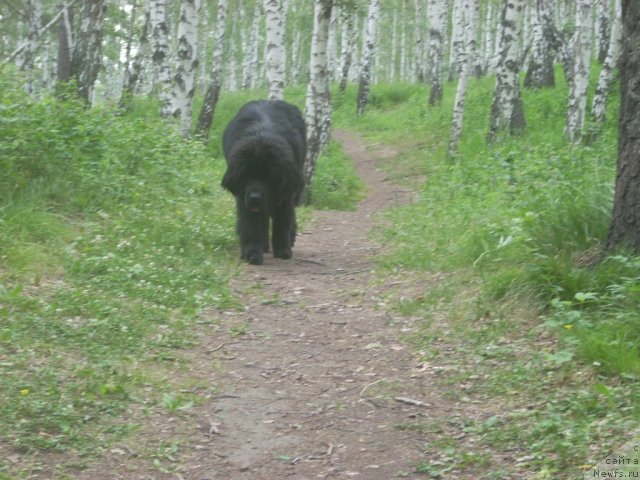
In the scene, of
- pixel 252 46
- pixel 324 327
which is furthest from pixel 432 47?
pixel 324 327

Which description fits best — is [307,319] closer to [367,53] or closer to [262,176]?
[262,176]

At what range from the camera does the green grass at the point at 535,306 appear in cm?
418

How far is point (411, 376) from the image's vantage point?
5465 mm

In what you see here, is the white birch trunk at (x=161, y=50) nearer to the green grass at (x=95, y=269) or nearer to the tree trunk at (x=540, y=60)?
the green grass at (x=95, y=269)

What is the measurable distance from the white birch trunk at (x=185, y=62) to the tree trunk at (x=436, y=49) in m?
12.3

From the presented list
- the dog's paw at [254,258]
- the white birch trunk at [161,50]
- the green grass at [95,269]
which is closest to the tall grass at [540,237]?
the dog's paw at [254,258]

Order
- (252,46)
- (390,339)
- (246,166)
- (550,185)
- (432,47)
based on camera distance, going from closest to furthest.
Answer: (390,339), (550,185), (246,166), (432,47), (252,46)

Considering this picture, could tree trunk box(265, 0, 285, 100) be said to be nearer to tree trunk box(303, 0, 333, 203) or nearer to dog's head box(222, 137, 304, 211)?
tree trunk box(303, 0, 333, 203)

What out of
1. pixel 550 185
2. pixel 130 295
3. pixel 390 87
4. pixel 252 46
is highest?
pixel 252 46

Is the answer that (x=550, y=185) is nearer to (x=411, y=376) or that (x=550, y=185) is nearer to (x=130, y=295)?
(x=411, y=376)

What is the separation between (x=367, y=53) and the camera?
27672 mm

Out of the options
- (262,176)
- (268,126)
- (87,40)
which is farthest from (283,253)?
(87,40)

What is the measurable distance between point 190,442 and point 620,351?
2.60 m

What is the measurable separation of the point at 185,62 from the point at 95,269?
8.71 m
